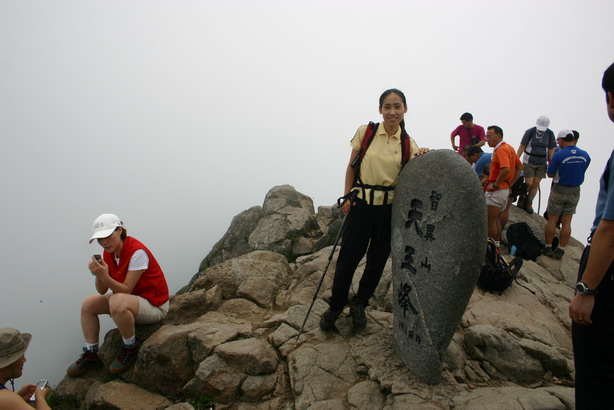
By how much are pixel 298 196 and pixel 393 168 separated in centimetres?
1084

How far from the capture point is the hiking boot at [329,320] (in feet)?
16.4

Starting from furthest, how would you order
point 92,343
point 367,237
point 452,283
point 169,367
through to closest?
point 92,343
point 169,367
point 367,237
point 452,283

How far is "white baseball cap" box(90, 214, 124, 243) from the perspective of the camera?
4.41 m

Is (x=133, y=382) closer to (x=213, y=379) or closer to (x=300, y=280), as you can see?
(x=213, y=379)

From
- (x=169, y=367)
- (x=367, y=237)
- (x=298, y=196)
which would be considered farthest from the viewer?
(x=298, y=196)

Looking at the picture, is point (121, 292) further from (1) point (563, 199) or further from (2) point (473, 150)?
(1) point (563, 199)

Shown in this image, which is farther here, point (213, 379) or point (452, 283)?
point (213, 379)

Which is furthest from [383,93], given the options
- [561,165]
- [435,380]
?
[561,165]

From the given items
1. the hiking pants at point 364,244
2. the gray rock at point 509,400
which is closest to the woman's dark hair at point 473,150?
the hiking pants at point 364,244

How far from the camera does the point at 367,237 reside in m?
4.48

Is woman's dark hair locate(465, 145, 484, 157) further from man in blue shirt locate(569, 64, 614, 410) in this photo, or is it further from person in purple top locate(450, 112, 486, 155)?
man in blue shirt locate(569, 64, 614, 410)

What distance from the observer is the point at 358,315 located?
4.98m

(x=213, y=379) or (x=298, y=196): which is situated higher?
(x=298, y=196)

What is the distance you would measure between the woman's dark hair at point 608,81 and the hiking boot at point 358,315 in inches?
151
